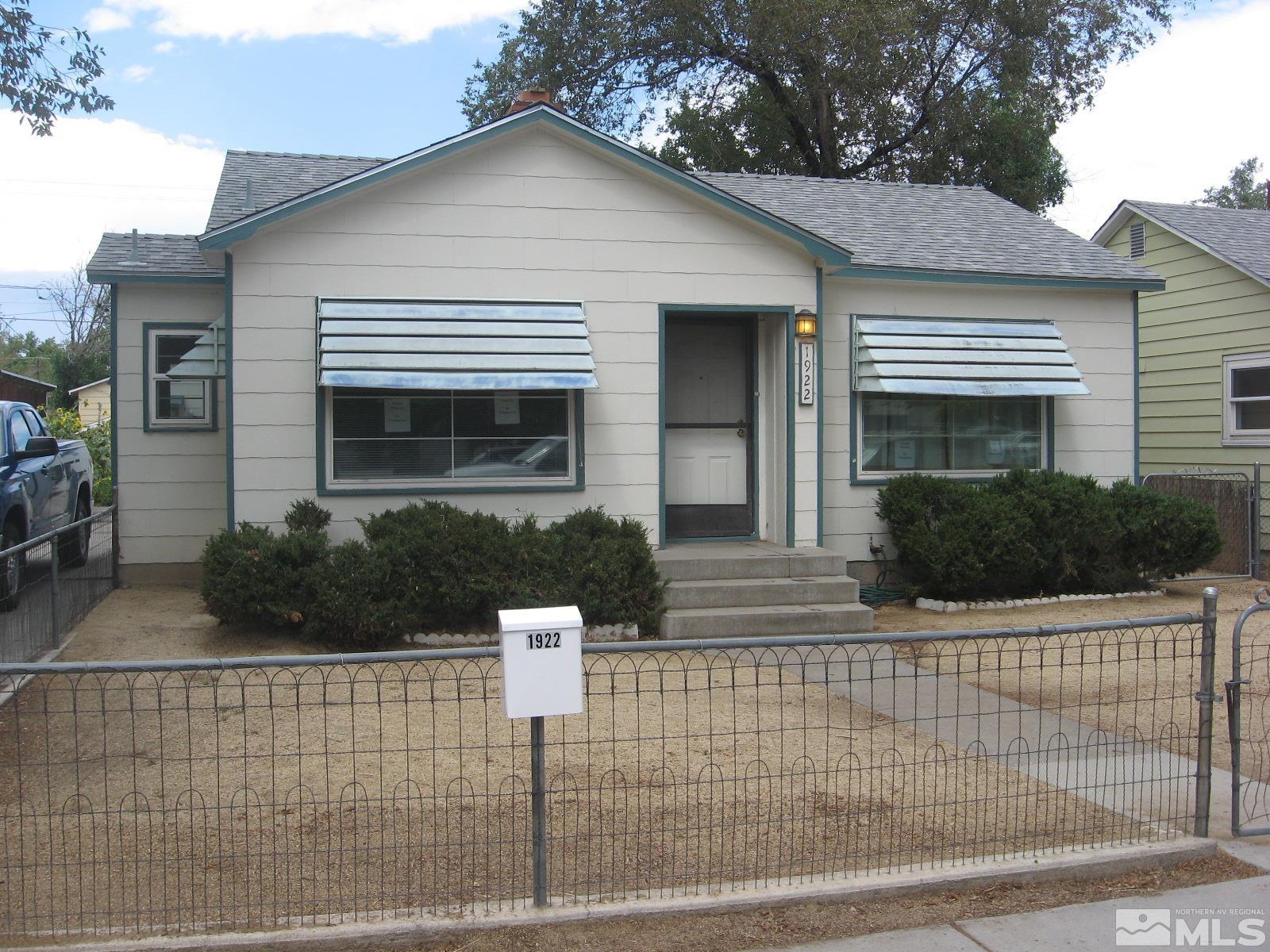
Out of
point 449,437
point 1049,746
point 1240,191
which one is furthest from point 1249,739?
point 1240,191

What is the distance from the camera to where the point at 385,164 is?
31.4ft

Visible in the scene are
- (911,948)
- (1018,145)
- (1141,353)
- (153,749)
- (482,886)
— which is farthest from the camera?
(1018,145)

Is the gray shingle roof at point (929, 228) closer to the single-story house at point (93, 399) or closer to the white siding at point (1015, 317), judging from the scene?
the white siding at point (1015, 317)

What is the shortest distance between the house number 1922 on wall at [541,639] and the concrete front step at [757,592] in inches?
214

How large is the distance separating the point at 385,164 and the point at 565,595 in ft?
13.3

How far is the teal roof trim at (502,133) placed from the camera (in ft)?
30.6

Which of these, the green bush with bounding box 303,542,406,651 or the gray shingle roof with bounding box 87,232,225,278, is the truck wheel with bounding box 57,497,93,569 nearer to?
the green bush with bounding box 303,542,406,651

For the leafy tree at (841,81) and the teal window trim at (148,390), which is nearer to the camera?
the teal window trim at (148,390)

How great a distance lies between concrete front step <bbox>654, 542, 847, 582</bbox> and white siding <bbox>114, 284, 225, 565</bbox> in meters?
4.65

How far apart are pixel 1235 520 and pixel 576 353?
341 inches

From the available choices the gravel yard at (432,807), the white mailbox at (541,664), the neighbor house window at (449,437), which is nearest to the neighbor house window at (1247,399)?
the neighbor house window at (449,437)

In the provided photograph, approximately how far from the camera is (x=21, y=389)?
37.0 metres

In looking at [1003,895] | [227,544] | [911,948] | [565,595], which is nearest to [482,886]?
[911,948]

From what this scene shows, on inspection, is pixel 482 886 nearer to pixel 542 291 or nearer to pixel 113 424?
pixel 542 291
